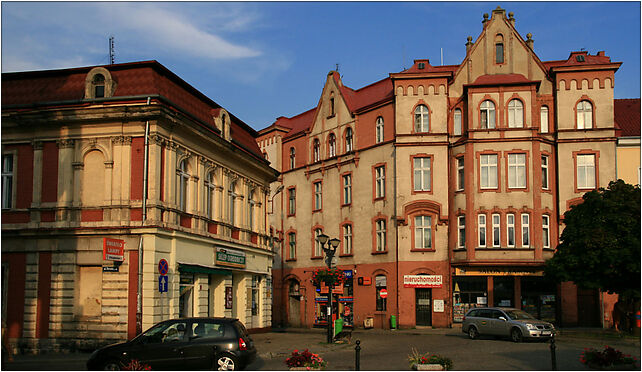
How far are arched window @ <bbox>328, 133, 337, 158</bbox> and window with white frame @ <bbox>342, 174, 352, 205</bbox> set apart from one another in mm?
2321

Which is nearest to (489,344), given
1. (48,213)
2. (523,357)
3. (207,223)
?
(523,357)

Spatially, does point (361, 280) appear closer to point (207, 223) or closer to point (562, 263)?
point (562, 263)

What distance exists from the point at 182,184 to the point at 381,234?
21.0m

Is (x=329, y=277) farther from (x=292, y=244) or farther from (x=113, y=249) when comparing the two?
(x=292, y=244)

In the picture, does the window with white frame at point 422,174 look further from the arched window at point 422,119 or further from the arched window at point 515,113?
the arched window at point 515,113

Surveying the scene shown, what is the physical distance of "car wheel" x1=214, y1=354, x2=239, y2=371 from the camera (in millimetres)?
18328

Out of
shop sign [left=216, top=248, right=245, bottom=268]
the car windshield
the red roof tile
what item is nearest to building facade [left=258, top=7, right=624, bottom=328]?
the red roof tile

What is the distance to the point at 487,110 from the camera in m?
44.0

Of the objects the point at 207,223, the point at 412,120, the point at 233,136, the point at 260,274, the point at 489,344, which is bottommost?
the point at 489,344

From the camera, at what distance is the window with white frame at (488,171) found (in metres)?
43.3

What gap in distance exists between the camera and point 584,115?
44.0 m

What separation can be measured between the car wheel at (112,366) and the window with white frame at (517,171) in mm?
30201

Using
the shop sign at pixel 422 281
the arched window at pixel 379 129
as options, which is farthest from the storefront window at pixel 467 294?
the arched window at pixel 379 129

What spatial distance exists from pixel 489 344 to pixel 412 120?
65.2 ft
